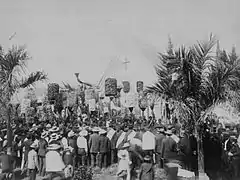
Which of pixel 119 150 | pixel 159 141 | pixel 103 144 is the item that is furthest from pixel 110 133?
pixel 159 141

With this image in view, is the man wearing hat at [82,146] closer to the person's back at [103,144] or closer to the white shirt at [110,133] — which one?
the person's back at [103,144]

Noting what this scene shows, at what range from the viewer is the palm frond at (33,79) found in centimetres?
1178

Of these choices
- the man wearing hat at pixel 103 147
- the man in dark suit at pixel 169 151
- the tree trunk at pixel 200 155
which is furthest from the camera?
the man wearing hat at pixel 103 147

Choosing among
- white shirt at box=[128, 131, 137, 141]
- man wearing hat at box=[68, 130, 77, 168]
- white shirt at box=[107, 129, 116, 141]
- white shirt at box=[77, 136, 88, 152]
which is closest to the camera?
white shirt at box=[128, 131, 137, 141]

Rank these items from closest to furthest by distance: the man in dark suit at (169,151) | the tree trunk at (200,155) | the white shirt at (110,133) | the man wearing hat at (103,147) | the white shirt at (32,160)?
the tree trunk at (200,155)
the man in dark suit at (169,151)
the white shirt at (32,160)
the man wearing hat at (103,147)
the white shirt at (110,133)

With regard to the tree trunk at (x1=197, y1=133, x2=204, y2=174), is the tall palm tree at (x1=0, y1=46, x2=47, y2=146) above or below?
above

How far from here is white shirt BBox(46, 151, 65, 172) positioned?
8.62 metres

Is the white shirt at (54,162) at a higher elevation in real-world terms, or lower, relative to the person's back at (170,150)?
lower

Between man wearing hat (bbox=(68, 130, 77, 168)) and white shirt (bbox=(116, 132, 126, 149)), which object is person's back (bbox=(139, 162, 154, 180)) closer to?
white shirt (bbox=(116, 132, 126, 149))

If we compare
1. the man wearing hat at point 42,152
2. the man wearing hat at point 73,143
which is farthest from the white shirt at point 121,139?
the man wearing hat at point 42,152

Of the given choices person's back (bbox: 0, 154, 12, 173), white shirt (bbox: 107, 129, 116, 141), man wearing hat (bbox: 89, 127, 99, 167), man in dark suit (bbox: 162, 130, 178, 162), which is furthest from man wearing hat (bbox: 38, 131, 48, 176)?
man in dark suit (bbox: 162, 130, 178, 162)

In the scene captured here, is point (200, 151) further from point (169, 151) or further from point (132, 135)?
point (132, 135)

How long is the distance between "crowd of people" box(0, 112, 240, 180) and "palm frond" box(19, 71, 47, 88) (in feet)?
5.53

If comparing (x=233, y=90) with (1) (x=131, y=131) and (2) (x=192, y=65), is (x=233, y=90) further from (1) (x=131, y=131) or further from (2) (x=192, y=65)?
(1) (x=131, y=131)
